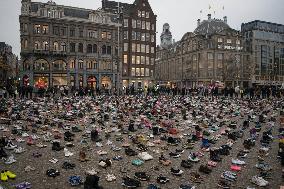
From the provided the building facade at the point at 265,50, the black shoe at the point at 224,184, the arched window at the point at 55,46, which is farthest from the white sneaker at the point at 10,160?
the building facade at the point at 265,50

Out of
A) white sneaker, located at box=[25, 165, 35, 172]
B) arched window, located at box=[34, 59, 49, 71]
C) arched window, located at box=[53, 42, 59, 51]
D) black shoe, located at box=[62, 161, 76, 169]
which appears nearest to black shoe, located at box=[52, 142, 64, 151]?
black shoe, located at box=[62, 161, 76, 169]

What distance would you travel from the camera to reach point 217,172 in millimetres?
9391

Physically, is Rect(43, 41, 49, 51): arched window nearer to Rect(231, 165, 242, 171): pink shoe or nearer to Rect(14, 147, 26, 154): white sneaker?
Rect(14, 147, 26, 154): white sneaker

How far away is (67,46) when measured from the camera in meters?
64.7

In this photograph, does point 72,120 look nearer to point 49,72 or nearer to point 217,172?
point 217,172

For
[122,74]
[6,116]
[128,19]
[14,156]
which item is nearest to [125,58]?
[122,74]

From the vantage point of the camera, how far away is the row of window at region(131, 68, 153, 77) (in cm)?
7944

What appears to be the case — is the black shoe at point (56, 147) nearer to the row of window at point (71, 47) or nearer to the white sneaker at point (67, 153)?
the white sneaker at point (67, 153)

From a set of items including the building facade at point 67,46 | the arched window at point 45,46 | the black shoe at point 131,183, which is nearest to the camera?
the black shoe at point 131,183

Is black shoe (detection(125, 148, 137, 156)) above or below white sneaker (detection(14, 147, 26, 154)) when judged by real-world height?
below

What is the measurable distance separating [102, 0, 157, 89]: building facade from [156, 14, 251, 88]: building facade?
15.3 meters

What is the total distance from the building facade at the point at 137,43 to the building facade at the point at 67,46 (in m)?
8.11

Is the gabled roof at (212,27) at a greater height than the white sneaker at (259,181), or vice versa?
the gabled roof at (212,27)

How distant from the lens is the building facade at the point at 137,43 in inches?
3095
